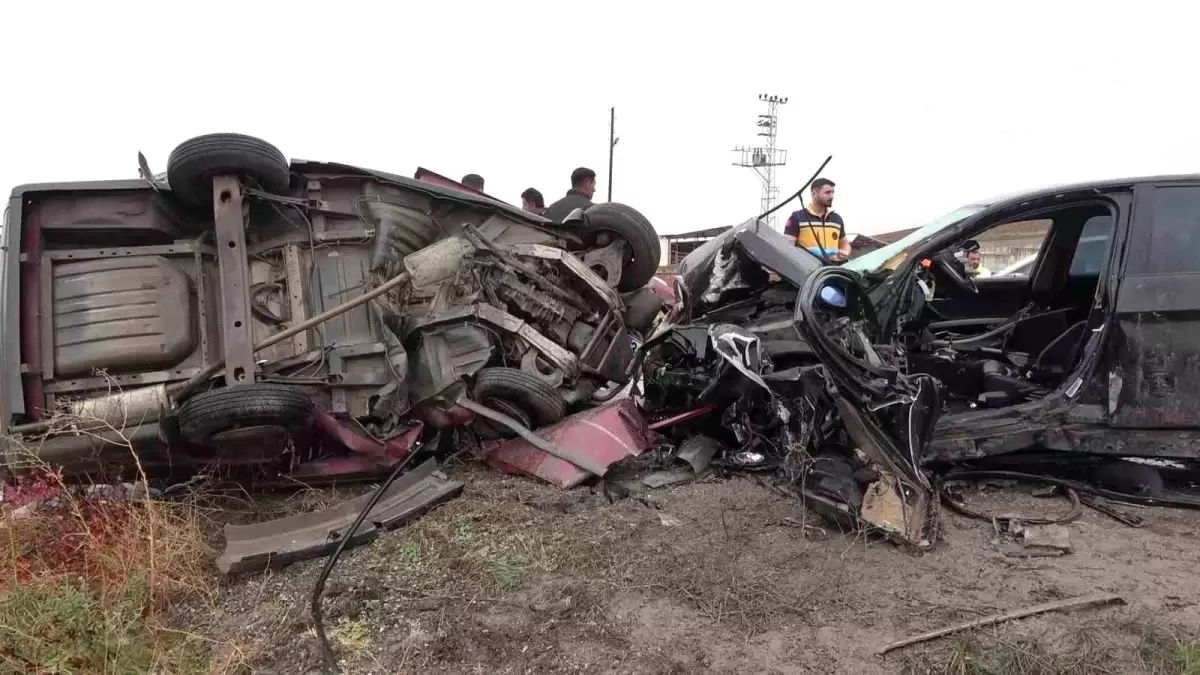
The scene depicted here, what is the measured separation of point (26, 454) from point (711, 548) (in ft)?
10.2

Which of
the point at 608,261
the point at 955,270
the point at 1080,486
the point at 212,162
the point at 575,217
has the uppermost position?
the point at 212,162

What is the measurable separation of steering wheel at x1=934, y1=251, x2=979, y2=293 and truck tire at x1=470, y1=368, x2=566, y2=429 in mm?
2703

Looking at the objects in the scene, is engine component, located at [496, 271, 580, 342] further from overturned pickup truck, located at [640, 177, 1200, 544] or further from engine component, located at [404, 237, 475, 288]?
overturned pickup truck, located at [640, 177, 1200, 544]

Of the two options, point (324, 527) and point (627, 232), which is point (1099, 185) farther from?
point (324, 527)

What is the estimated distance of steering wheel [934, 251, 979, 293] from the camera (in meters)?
4.57

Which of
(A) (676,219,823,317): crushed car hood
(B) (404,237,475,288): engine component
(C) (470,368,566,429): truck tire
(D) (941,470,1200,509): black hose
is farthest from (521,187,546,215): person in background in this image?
(D) (941,470,1200,509): black hose

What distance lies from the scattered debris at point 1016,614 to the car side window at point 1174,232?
1511mm

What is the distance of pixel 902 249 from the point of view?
142 inches

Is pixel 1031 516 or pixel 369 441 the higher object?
pixel 369 441

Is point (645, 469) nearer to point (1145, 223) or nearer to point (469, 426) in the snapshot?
point (469, 426)

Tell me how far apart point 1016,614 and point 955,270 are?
282 cm

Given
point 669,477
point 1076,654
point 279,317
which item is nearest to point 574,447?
point 669,477

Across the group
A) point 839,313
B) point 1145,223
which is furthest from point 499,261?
point 1145,223

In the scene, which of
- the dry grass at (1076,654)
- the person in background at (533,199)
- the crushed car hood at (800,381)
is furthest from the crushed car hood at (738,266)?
the person in background at (533,199)
